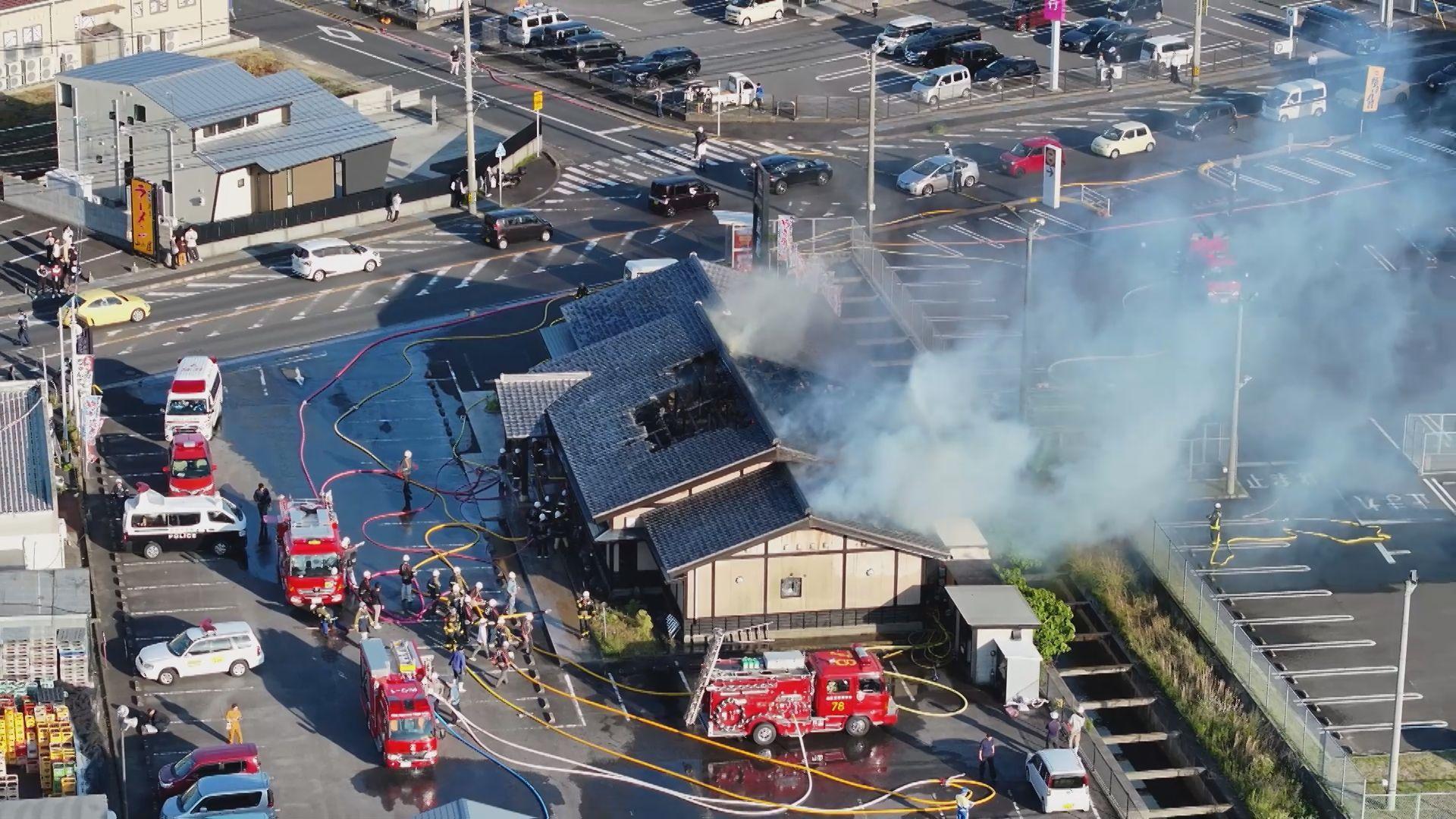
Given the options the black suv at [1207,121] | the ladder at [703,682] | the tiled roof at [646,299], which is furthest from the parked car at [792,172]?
the ladder at [703,682]

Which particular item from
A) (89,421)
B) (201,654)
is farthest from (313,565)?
(89,421)

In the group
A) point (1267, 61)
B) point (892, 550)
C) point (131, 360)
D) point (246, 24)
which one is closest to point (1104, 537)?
point (892, 550)

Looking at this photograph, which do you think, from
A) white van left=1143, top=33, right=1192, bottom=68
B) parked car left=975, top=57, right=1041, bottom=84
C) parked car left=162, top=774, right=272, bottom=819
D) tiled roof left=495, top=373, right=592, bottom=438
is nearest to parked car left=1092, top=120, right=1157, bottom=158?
parked car left=975, top=57, right=1041, bottom=84

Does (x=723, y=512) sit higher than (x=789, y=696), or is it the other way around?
(x=723, y=512)

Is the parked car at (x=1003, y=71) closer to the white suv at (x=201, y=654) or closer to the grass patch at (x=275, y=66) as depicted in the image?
the grass patch at (x=275, y=66)

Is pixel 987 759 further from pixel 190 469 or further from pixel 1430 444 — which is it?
pixel 190 469

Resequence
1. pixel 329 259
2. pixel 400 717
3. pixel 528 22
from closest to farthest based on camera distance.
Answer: pixel 400 717, pixel 329 259, pixel 528 22

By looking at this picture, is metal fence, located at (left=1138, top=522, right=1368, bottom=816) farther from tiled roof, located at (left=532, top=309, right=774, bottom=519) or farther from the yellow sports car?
the yellow sports car
